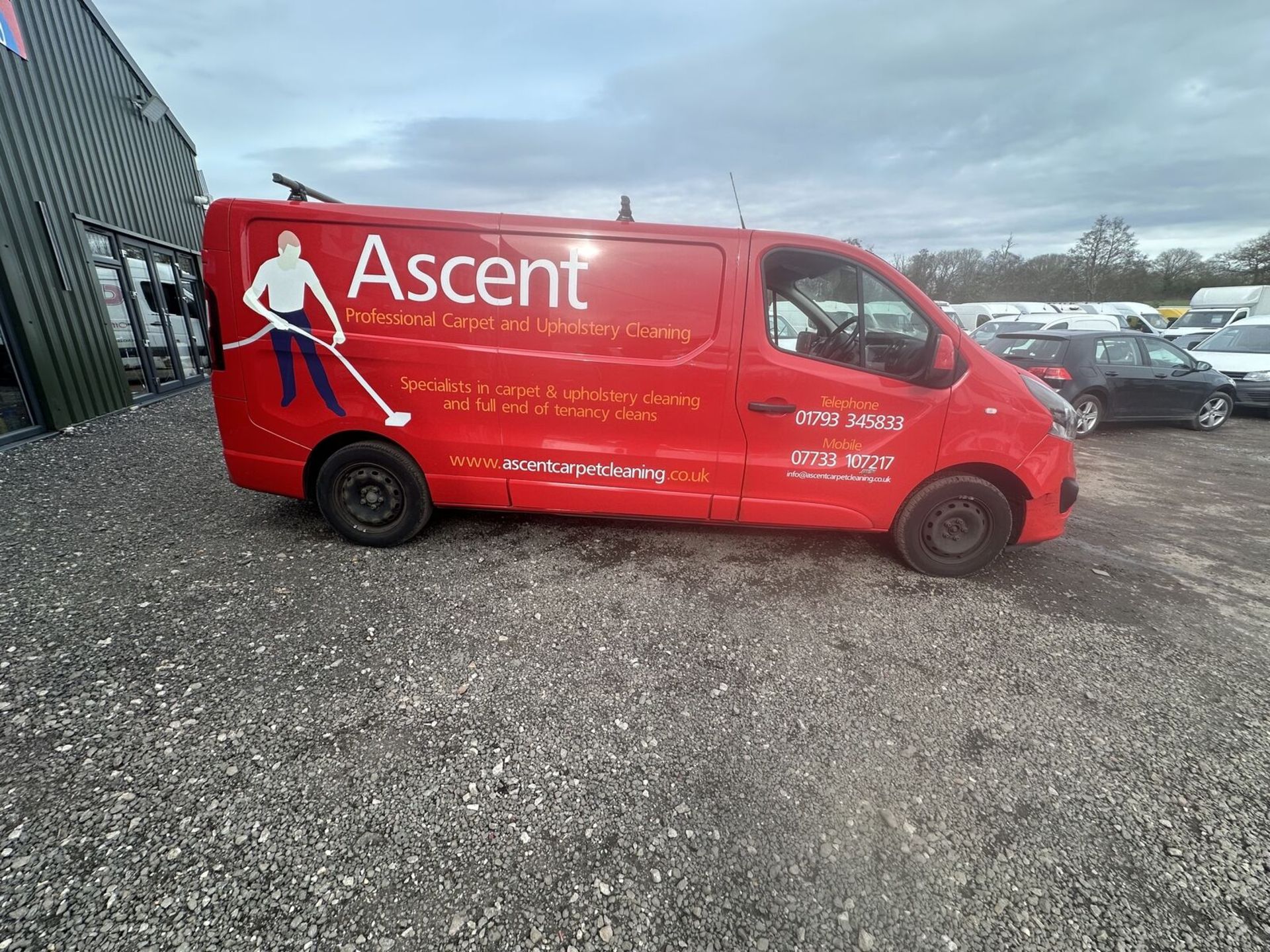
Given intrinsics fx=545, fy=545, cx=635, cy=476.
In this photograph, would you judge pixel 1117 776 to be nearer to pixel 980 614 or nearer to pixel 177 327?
pixel 980 614

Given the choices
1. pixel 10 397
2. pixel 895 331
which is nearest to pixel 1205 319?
pixel 895 331

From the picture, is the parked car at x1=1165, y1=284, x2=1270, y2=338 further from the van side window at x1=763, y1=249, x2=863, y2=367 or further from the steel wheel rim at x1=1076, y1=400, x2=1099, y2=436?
the van side window at x1=763, y1=249, x2=863, y2=367

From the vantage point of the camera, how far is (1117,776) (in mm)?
2172

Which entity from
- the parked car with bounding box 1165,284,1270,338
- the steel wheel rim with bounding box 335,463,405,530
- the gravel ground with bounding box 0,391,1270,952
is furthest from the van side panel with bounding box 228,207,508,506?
the parked car with bounding box 1165,284,1270,338

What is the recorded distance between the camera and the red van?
3.21 metres

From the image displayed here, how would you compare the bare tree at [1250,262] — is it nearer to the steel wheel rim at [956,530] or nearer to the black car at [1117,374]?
the black car at [1117,374]

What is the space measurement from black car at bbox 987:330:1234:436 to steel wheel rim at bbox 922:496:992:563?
566 cm

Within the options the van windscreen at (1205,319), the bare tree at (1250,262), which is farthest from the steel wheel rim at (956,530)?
the bare tree at (1250,262)

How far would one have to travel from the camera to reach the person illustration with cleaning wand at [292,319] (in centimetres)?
323

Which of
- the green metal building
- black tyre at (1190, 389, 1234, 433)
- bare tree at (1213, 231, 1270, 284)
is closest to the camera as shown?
the green metal building

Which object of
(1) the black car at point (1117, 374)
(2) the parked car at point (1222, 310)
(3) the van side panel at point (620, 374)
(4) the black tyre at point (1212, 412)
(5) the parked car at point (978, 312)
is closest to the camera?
(3) the van side panel at point (620, 374)

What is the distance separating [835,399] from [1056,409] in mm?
1472

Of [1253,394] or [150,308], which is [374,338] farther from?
[1253,394]

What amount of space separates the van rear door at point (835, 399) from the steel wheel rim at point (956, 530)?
0.32 m
